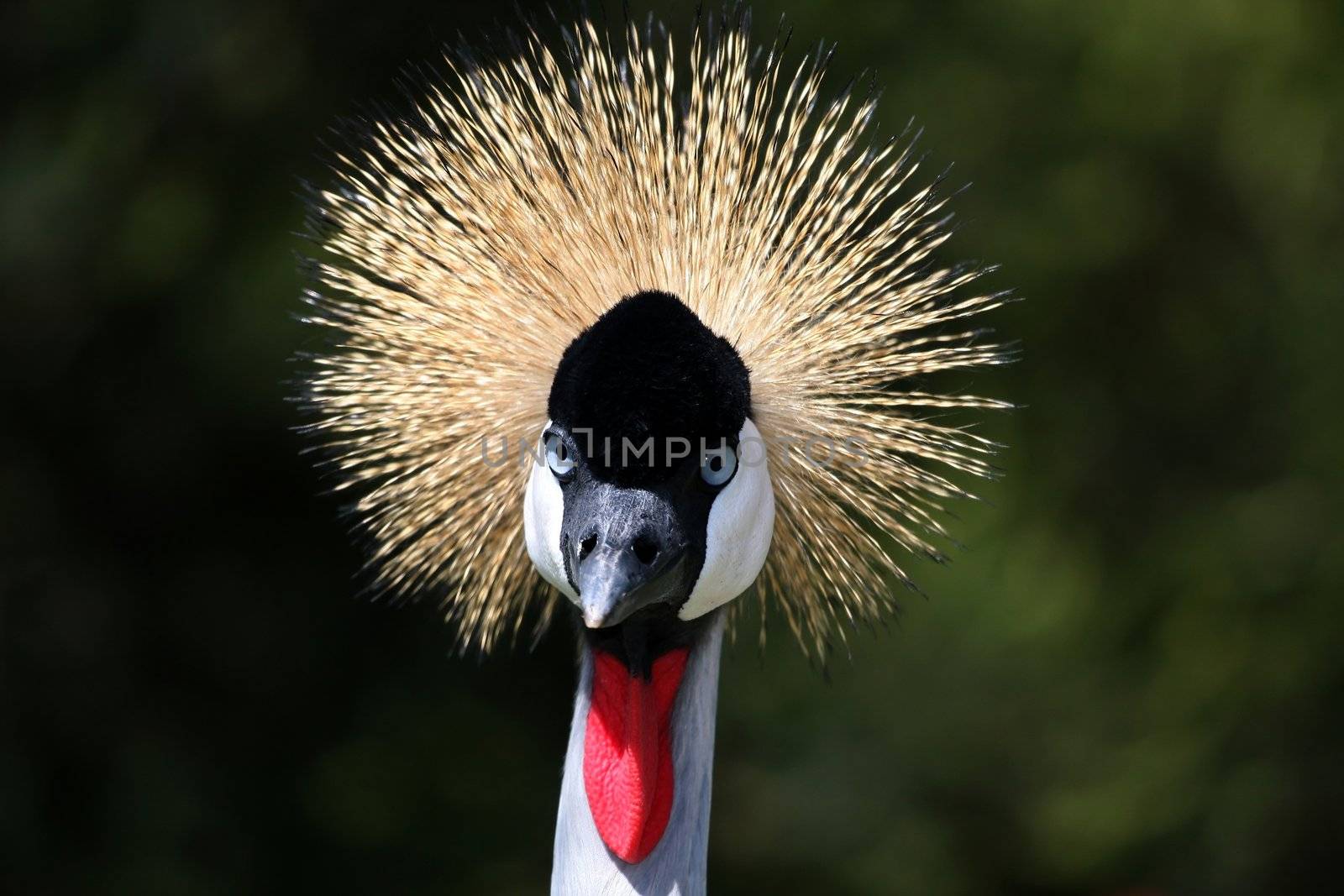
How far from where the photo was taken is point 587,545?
1.07 m

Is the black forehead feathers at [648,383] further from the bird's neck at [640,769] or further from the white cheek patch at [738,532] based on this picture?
the bird's neck at [640,769]

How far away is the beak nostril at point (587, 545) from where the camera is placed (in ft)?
3.52


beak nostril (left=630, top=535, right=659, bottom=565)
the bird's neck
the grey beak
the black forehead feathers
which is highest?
the black forehead feathers

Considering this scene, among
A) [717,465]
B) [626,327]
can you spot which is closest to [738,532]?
[717,465]

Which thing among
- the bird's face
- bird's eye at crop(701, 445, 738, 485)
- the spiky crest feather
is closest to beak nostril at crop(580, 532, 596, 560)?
the bird's face

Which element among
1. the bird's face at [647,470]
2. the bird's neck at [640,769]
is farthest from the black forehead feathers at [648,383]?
the bird's neck at [640,769]

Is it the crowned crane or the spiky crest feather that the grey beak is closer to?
the crowned crane

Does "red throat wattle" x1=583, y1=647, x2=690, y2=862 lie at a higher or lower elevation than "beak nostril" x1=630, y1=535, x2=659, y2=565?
lower

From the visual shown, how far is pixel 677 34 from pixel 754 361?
3.86ft

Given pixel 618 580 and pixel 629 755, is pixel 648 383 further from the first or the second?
pixel 629 755

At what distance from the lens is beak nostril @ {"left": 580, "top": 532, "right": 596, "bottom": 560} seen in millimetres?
1072

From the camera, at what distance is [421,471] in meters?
1.34

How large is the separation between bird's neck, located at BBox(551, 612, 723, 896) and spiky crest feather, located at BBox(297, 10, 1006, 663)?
0.48ft

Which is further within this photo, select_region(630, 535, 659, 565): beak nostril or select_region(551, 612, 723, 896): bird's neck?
select_region(551, 612, 723, 896): bird's neck
